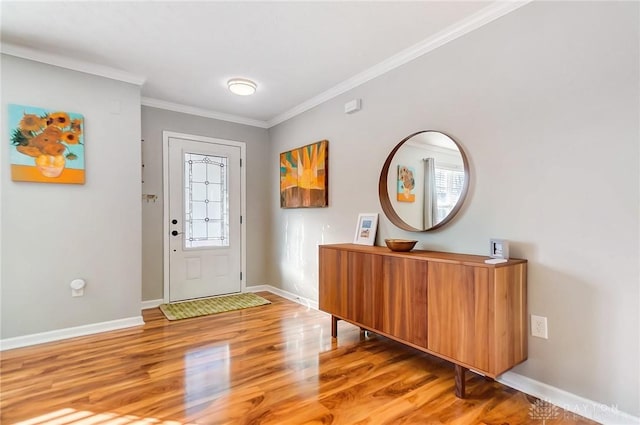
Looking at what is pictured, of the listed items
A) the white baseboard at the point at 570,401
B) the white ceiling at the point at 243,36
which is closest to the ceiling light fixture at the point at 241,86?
the white ceiling at the point at 243,36

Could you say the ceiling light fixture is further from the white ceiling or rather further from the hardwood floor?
the hardwood floor

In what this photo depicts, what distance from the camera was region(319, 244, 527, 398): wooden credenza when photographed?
5.86ft

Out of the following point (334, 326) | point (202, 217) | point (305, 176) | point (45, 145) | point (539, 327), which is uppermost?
point (45, 145)

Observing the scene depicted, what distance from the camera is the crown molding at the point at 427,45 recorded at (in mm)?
2096

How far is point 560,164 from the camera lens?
1869 millimetres

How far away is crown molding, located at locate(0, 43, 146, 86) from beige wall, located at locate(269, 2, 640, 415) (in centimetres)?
286

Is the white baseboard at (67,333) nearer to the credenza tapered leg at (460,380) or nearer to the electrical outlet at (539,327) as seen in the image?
the credenza tapered leg at (460,380)

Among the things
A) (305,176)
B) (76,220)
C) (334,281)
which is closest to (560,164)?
(334,281)

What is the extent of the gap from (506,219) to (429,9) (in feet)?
5.01

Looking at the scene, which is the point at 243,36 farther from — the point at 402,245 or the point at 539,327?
the point at 539,327

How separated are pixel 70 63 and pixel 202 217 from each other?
2.09 meters

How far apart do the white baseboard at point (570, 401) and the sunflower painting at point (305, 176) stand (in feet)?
7.72

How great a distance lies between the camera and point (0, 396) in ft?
6.39

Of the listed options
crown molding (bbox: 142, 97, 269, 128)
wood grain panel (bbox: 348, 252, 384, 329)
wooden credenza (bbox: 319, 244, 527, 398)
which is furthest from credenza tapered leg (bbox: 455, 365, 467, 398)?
crown molding (bbox: 142, 97, 269, 128)
